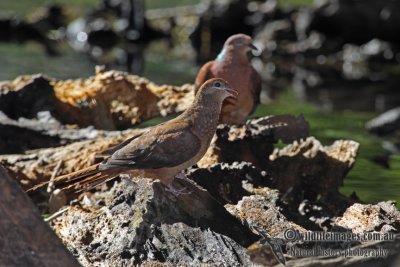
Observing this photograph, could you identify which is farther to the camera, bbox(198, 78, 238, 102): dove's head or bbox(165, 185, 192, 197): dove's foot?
bbox(198, 78, 238, 102): dove's head

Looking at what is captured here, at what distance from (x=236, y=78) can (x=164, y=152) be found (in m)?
2.75

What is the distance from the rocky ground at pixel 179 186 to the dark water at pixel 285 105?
117 centimetres

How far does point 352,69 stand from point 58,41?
19.6ft

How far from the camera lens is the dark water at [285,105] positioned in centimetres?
1071

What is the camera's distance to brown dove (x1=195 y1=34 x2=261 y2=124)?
30.7 feet

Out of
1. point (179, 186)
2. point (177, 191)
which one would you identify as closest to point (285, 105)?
point (179, 186)

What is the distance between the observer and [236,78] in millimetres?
9453

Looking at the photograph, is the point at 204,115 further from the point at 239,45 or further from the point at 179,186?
the point at 239,45

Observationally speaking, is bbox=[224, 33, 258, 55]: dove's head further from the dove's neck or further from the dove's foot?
the dove's foot

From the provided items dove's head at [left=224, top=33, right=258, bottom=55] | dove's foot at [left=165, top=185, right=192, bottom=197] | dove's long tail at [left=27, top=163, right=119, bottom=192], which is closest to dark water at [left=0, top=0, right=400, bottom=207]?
dove's head at [left=224, top=33, right=258, bottom=55]

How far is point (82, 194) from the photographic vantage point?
332 inches

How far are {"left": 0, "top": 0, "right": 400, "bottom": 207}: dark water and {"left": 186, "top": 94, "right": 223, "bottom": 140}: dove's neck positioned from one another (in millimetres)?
3052

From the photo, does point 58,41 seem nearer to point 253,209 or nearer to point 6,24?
point 6,24

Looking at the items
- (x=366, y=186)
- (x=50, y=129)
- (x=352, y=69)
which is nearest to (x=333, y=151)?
(x=366, y=186)
